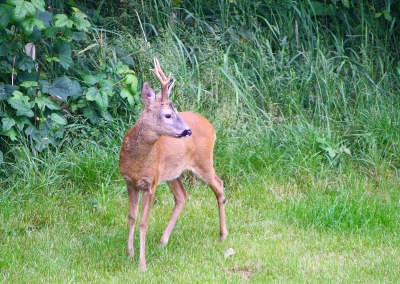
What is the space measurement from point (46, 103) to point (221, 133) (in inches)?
70.1

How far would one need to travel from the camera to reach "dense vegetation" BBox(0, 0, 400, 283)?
5.73 metres

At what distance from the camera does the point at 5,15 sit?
21.7 feet

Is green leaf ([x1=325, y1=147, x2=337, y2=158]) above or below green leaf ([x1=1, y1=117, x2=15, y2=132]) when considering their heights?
below

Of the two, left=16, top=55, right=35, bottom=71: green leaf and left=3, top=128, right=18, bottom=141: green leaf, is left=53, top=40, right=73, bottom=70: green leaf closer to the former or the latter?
left=16, top=55, right=35, bottom=71: green leaf

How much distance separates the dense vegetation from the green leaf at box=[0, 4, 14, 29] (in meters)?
0.01

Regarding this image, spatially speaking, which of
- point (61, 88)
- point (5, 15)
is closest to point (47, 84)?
point (61, 88)

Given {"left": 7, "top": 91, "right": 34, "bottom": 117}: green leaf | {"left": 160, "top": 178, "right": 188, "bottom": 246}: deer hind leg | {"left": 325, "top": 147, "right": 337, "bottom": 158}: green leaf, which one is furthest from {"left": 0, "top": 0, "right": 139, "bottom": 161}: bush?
{"left": 325, "top": 147, "right": 337, "bottom": 158}: green leaf

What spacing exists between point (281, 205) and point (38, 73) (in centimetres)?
Answer: 270

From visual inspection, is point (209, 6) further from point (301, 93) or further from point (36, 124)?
point (36, 124)

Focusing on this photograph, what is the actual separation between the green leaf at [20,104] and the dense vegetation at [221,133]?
0.04 ft

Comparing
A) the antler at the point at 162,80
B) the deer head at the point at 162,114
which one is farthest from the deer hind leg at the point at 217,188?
the antler at the point at 162,80

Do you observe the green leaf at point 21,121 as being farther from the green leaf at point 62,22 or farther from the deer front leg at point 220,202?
the deer front leg at point 220,202

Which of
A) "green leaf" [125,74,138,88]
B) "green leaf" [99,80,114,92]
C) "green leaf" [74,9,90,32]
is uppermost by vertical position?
"green leaf" [74,9,90,32]

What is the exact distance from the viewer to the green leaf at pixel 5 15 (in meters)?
6.61
